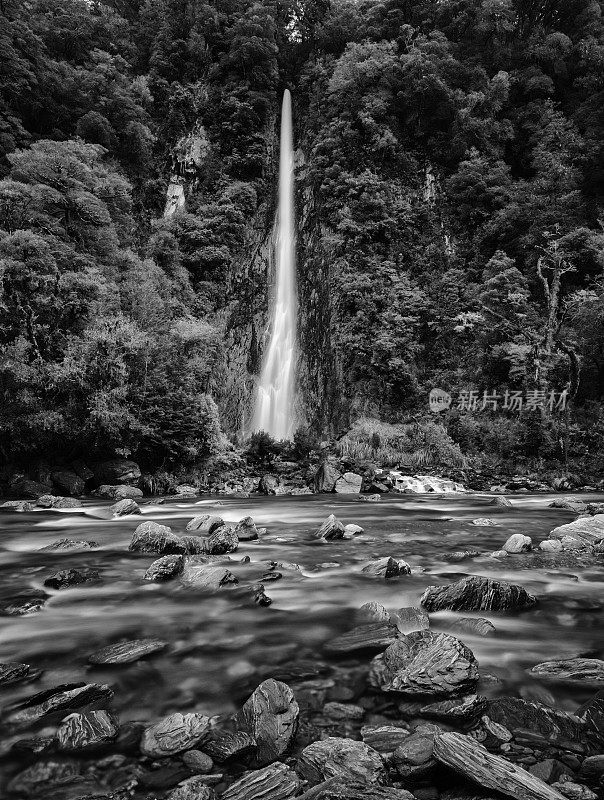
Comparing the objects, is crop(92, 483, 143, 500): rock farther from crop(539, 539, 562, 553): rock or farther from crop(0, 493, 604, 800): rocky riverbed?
crop(539, 539, 562, 553): rock

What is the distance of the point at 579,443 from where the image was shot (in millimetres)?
16469

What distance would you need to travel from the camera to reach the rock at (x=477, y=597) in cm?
360

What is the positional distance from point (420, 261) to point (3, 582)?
23419 millimetres

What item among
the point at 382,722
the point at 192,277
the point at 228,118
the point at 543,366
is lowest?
the point at 382,722

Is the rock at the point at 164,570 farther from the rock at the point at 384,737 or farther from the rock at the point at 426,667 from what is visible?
the rock at the point at 384,737

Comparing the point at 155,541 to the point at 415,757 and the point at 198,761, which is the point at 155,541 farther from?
the point at 415,757

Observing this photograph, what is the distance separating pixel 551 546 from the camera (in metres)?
5.64

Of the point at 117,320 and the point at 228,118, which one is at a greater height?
the point at 228,118

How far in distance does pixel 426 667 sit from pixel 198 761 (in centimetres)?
125

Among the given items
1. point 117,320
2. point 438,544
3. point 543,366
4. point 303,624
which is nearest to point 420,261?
point 543,366

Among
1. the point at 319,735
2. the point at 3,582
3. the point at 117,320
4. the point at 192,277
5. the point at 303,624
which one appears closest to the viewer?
the point at 319,735

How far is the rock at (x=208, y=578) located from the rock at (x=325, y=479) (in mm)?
10321

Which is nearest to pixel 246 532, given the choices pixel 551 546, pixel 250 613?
pixel 250 613

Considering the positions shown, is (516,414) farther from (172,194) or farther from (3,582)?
(172,194)
